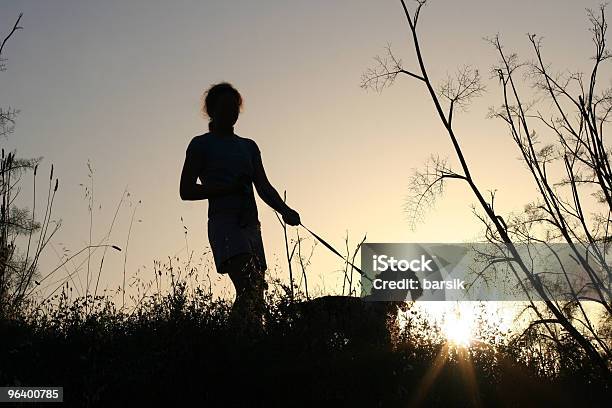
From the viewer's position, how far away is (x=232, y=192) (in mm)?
5812

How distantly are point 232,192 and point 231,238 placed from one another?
332 millimetres

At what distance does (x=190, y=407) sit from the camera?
4449mm

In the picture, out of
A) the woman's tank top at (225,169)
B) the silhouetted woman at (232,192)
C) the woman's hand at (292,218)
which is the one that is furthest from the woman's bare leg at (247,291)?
the woman's hand at (292,218)

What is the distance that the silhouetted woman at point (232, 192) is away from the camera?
5.76 m

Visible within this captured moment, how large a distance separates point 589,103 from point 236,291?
4291mm

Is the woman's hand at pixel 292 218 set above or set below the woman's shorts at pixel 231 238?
above

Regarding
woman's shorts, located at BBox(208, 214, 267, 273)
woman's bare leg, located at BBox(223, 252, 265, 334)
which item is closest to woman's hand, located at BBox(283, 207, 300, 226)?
woman's shorts, located at BBox(208, 214, 267, 273)

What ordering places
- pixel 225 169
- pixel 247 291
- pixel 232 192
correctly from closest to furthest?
pixel 247 291 < pixel 232 192 < pixel 225 169

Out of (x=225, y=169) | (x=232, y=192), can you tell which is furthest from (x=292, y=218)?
(x=225, y=169)

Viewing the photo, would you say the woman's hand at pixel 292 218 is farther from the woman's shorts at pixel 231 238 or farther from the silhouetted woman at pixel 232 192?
the woman's shorts at pixel 231 238

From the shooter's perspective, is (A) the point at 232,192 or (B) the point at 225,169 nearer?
(A) the point at 232,192

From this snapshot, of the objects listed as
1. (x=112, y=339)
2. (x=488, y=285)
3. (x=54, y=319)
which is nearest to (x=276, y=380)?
(x=112, y=339)

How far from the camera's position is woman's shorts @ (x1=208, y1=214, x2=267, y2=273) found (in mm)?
5762

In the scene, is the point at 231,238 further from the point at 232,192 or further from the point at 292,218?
the point at 292,218
